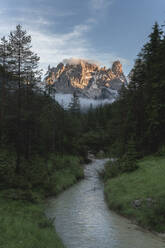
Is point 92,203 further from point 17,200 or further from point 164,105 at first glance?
point 164,105

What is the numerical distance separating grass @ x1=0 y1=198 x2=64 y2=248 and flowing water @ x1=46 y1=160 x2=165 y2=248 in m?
1.17

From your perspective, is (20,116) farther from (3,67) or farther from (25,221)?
(25,221)

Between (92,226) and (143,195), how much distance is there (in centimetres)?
477

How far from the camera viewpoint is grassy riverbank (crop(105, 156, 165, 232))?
45.3 feet

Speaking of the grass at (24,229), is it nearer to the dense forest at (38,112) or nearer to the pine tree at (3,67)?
the dense forest at (38,112)

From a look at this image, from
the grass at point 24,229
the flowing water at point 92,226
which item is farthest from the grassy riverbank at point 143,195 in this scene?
the grass at point 24,229

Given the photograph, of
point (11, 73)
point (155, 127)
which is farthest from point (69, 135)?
Result: point (11, 73)

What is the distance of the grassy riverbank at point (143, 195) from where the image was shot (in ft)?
45.3

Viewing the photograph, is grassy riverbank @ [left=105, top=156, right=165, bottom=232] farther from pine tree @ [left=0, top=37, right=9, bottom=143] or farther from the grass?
pine tree @ [left=0, top=37, right=9, bottom=143]

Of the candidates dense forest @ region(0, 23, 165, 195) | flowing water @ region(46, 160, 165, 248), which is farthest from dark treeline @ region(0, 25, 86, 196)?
flowing water @ region(46, 160, 165, 248)

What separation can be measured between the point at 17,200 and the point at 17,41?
14727 mm

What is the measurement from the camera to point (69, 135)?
162ft

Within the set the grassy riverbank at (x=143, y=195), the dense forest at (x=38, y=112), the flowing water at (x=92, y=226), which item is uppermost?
the dense forest at (x=38, y=112)

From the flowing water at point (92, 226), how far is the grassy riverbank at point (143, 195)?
2.19ft
